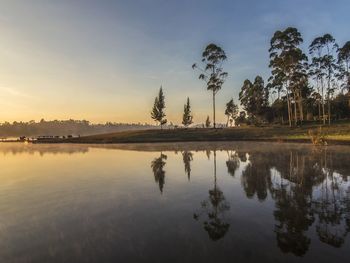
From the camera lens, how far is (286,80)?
62.3 metres

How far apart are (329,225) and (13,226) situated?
8581 mm

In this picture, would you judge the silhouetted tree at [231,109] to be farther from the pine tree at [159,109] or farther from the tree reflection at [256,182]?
the tree reflection at [256,182]

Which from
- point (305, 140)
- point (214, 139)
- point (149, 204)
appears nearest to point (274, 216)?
point (149, 204)

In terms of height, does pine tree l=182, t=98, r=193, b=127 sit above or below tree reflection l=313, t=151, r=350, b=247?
above

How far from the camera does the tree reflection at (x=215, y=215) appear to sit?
7534 mm

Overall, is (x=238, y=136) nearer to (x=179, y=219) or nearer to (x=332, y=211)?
(x=332, y=211)

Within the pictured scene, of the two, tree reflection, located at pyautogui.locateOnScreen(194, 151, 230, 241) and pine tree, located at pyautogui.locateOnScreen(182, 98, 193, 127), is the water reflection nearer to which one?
tree reflection, located at pyautogui.locateOnScreen(194, 151, 230, 241)

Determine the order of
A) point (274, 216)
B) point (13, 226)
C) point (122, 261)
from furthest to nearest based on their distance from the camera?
point (274, 216), point (13, 226), point (122, 261)

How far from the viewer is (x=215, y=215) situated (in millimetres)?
8945

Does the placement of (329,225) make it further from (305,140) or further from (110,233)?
(305,140)

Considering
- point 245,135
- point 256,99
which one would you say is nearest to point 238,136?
point 245,135

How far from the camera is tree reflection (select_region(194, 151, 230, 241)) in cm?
753

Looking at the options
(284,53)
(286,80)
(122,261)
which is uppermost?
(284,53)

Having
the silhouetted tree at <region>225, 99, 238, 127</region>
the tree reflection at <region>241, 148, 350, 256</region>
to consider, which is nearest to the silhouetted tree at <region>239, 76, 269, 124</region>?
the silhouetted tree at <region>225, 99, 238, 127</region>
